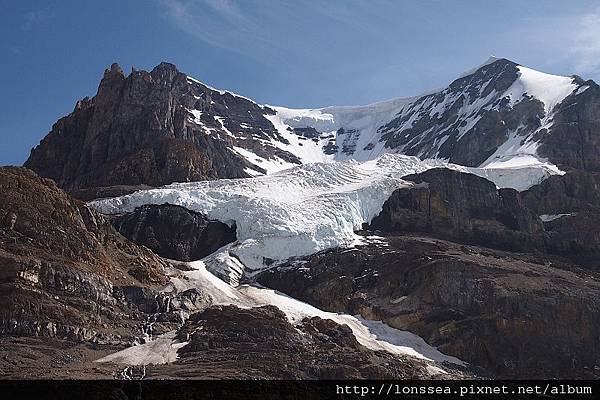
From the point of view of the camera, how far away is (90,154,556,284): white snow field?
107938 mm

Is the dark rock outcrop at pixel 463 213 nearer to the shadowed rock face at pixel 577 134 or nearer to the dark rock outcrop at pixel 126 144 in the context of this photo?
the shadowed rock face at pixel 577 134

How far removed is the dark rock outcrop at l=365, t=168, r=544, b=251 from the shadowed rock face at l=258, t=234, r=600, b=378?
631cm

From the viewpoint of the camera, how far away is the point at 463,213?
120 meters

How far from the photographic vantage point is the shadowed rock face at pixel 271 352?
68.4 meters

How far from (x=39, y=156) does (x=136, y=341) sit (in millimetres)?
83796

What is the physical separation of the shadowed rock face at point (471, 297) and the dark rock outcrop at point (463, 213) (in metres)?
6.31

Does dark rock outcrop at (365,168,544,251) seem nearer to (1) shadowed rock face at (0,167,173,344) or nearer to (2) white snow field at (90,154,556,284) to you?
(2) white snow field at (90,154,556,284)

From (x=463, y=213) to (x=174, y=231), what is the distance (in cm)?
4189

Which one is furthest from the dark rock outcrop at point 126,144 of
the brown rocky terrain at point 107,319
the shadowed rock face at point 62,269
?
the brown rocky terrain at point 107,319

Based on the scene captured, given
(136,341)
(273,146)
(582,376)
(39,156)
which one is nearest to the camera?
(136,341)

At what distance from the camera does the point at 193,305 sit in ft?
278

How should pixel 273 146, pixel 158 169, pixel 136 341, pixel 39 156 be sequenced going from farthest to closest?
pixel 273 146 < pixel 39 156 < pixel 158 169 < pixel 136 341

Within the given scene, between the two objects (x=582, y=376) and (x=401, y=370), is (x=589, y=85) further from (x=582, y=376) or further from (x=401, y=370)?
(x=401, y=370)

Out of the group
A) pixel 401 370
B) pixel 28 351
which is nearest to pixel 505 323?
pixel 401 370
